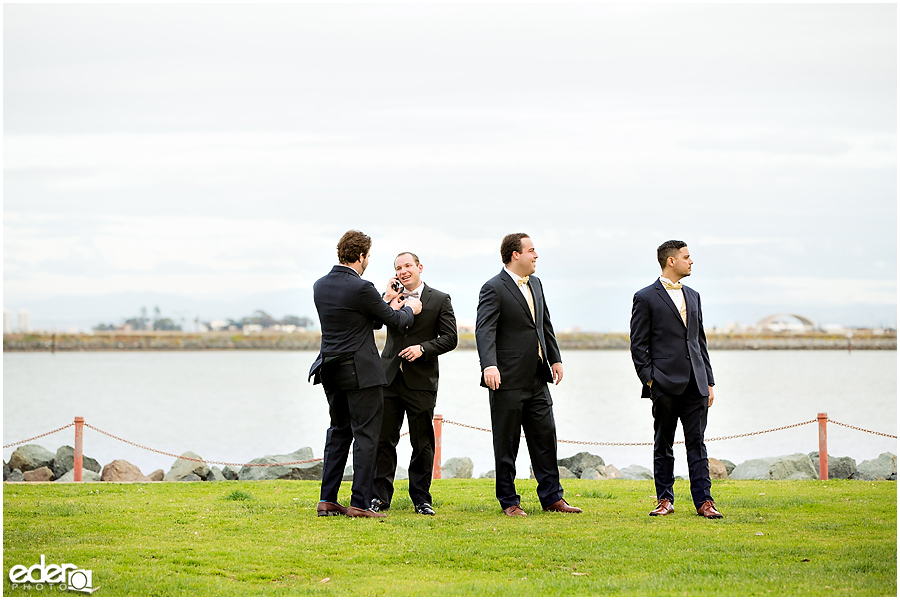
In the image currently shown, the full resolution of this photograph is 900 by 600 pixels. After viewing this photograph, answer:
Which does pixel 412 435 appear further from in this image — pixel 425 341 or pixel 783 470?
pixel 783 470

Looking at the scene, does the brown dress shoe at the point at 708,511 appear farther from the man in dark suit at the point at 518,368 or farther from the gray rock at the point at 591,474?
the gray rock at the point at 591,474

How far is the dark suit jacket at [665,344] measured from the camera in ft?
26.6

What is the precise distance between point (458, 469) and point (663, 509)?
6645 mm

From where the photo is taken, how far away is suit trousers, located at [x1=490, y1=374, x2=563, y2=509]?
8.29 m

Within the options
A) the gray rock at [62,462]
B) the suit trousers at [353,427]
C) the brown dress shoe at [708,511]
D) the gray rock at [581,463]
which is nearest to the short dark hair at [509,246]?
the suit trousers at [353,427]

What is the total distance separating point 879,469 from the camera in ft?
44.4

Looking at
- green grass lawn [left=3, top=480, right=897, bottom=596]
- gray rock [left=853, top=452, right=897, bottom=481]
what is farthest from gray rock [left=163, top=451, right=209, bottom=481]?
gray rock [left=853, top=452, right=897, bottom=481]

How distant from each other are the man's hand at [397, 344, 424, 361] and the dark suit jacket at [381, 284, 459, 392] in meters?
0.09

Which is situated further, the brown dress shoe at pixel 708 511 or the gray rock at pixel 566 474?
the gray rock at pixel 566 474

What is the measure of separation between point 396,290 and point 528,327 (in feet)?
3.81

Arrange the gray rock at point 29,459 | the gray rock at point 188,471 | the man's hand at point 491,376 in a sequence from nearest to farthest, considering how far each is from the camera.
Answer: the man's hand at point 491,376 < the gray rock at point 188,471 < the gray rock at point 29,459

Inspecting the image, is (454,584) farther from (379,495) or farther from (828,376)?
(828,376)

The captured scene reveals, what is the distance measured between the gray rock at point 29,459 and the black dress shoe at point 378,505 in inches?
386

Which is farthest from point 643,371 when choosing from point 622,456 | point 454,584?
point 622,456
